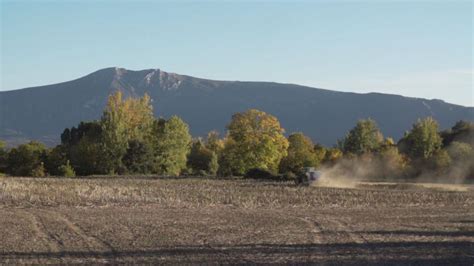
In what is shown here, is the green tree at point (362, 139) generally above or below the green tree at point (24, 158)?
above

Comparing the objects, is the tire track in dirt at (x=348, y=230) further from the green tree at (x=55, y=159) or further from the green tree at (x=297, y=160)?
the green tree at (x=55, y=159)

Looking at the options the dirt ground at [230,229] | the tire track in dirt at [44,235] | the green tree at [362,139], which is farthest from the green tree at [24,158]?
the tire track in dirt at [44,235]

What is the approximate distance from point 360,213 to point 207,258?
16854 millimetres

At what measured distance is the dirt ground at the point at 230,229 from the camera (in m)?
18.0

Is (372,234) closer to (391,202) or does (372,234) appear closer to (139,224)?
(139,224)

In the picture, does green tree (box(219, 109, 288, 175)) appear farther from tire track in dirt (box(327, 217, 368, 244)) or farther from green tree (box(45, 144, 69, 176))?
tire track in dirt (box(327, 217, 368, 244))

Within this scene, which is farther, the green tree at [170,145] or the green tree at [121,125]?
the green tree at [170,145]

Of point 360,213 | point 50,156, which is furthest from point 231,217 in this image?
point 50,156

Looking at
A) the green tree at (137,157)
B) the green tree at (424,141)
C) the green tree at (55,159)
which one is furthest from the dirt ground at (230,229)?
the green tree at (424,141)

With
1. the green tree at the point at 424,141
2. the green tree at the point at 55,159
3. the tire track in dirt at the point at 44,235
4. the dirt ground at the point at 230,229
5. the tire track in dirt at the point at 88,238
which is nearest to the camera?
the dirt ground at the point at 230,229

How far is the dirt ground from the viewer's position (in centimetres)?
1805

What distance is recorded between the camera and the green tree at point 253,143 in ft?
280

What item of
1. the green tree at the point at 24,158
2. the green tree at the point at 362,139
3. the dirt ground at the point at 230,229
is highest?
the green tree at the point at 362,139

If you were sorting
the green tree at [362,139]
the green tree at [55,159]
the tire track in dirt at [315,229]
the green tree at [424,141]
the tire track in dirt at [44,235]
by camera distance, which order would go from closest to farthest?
the tire track in dirt at [44,235] < the tire track in dirt at [315,229] < the green tree at [55,159] < the green tree at [424,141] < the green tree at [362,139]
